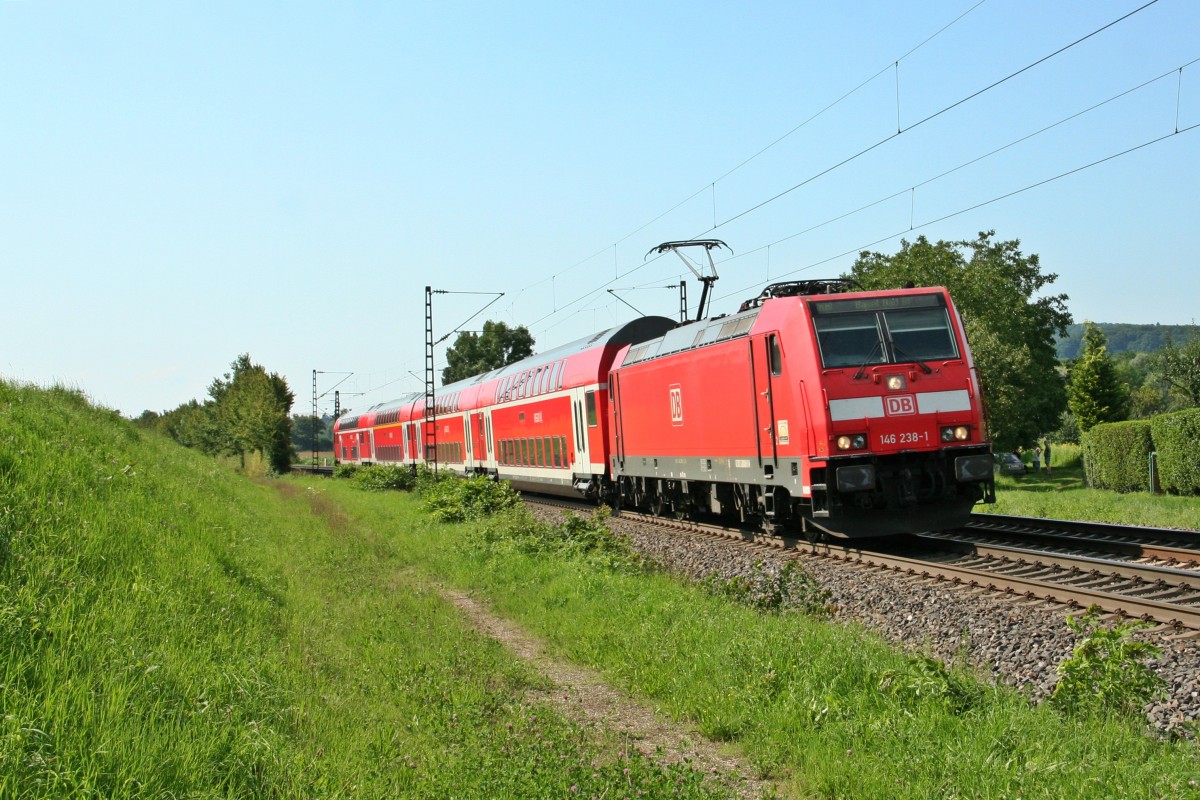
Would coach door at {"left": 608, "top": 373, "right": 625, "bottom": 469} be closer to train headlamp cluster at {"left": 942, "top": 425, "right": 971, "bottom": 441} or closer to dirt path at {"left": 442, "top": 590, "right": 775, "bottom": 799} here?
train headlamp cluster at {"left": 942, "top": 425, "right": 971, "bottom": 441}

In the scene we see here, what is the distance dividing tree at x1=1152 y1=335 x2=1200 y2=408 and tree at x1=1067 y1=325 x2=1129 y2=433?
20.8m

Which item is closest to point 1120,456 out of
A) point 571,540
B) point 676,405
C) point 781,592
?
point 676,405

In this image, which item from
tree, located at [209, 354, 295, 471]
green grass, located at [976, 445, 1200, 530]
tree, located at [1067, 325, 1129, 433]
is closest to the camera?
green grass, located at [976, 445, 1200, 530]

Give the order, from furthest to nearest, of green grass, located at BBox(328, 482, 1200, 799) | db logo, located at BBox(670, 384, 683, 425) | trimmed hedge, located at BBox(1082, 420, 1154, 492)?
trimmed hedge, located at BBox(1082, 420, 1154, 492), db logo, located at BBox(670, 384, 683, 425), green grass, located at BBox(328, 482, 1200, 799)

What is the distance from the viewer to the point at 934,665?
6621 mm

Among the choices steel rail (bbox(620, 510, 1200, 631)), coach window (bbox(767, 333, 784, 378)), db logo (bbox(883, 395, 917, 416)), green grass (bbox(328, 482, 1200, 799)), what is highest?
coach window (bbox(767, 333, 784, 378))

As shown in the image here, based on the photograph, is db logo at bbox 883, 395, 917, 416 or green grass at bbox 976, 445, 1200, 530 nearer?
db logo at bbox 883, 395, 917, 416

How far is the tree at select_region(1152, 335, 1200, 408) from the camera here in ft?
154

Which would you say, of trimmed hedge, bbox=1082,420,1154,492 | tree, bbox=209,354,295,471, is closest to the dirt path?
trimmed hedge, bbox=1082,420,1154,492

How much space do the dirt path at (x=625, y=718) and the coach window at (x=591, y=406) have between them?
45.1 feet

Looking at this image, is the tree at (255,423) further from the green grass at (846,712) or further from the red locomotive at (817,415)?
the green grass at (846,712)

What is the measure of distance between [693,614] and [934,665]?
9.91ft

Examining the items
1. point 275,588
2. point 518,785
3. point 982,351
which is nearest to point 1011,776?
point 518,785

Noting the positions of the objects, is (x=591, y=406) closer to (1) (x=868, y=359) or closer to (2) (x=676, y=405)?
(2) (x=676, y=405)
